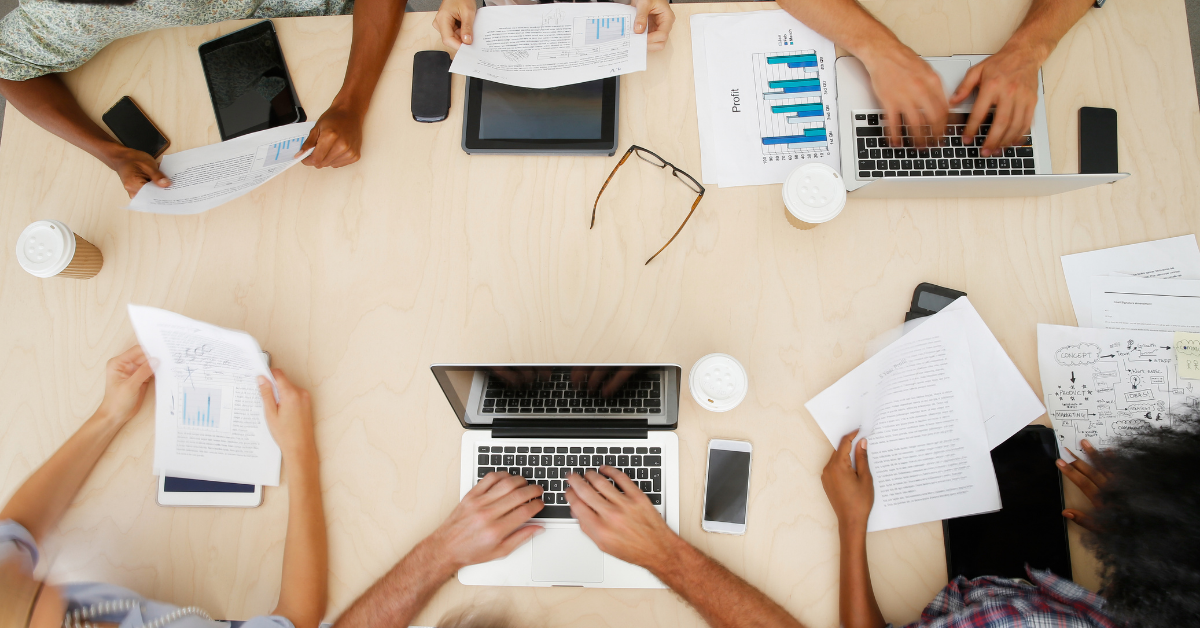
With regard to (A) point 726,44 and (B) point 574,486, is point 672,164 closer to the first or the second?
(A) point 726,44

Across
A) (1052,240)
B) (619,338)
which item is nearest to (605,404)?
(619,338)

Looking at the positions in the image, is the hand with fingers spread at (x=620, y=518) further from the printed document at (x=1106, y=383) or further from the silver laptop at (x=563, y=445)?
the printed document at (x=1106, y=383)

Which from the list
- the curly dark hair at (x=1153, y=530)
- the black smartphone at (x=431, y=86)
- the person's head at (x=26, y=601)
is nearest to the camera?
the curly dark hair at (x=1153, y=530)

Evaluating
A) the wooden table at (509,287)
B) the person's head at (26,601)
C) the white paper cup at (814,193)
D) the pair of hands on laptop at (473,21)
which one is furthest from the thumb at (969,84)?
the person's head at (26,601)

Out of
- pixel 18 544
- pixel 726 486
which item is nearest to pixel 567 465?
pixel 726 486

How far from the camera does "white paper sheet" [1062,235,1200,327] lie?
2.97ft

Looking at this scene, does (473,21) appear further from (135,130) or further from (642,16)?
(135,130)

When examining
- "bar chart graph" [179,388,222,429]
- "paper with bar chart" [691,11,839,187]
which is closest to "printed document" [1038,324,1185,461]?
"paper with bar chart" [691,11,839,187]

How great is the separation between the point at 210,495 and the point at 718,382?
32.9 inches

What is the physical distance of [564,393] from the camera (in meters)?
0.85

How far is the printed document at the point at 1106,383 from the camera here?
867 millimetres

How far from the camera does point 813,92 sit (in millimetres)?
979

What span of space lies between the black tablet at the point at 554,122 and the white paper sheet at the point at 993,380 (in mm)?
584

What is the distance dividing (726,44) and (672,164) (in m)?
0.25
